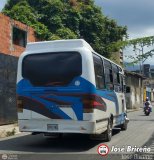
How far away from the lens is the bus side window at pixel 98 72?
1224 centimetres

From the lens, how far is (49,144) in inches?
509

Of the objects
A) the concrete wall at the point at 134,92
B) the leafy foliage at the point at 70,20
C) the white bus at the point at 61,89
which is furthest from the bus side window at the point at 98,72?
the concrete wall at the point at 134,92

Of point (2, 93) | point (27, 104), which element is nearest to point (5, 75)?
point (2, 93)

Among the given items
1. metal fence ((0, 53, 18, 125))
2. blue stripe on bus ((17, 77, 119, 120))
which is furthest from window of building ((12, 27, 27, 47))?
blue stripe on bus ((17, 77, 119, 120))

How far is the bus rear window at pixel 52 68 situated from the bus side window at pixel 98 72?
736 millimetres

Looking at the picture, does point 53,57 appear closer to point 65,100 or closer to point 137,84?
point 65,100

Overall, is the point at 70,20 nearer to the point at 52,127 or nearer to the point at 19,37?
the point at 19,37

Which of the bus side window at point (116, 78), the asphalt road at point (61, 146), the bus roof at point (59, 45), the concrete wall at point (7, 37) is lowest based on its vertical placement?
the asphalt road at point (61, 146)

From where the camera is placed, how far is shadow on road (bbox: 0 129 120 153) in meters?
11.7

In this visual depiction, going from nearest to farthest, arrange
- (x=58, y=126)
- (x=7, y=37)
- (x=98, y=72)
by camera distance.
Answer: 1. (x=58, y=126)
2. (x=98, y=72)
3. (x=7, y=37)

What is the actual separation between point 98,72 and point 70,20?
30977mm

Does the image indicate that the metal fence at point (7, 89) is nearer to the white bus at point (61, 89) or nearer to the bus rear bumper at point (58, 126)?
the white bus at point (61, 89)

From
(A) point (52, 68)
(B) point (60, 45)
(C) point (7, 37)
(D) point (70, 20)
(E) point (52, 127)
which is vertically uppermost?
(D) point (70, 20)

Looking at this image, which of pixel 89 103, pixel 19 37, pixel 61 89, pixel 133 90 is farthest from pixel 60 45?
pixel 133 90
